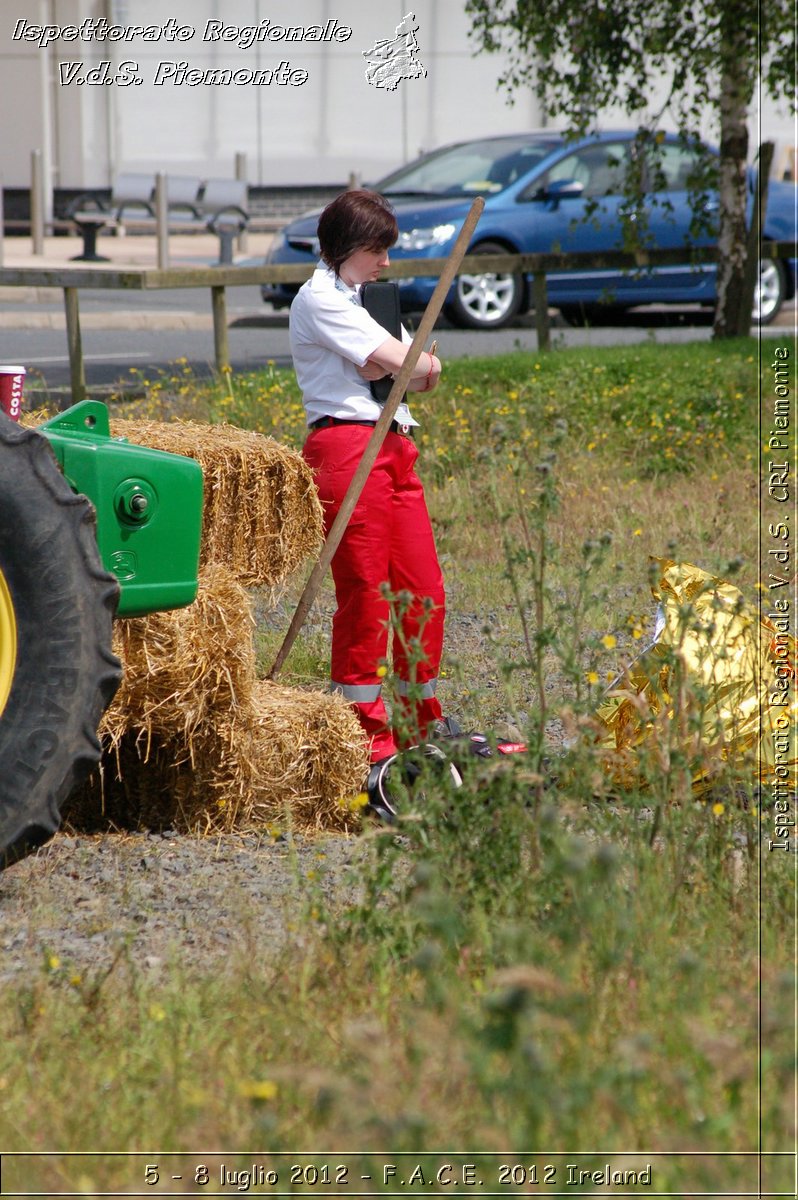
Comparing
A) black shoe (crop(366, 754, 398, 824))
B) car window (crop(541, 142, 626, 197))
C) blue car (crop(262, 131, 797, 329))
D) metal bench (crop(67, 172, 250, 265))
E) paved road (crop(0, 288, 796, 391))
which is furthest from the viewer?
metal bench (crop(67, 172, 250, 265))

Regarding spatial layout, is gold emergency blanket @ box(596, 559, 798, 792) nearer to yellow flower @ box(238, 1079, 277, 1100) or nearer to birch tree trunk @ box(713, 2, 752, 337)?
yellow flower @ box(238, 1079, 277, 1100)

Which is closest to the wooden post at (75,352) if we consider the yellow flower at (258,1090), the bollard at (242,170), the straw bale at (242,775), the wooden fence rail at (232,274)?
the wooden fence rail at (232,274)

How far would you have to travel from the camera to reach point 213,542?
4777 mm

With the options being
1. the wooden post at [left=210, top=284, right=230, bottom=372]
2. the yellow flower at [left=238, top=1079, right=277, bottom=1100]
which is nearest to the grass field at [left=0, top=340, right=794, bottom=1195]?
the yellow flower at [left=238, top=1079, right=277, bottom=1100]

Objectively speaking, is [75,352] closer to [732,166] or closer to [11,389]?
[732,166]

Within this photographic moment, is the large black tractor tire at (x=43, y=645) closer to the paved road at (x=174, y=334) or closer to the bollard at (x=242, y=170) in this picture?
the paved road at (x=174, y=334)

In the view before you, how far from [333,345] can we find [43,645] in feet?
4.61

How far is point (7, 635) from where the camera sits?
359cm

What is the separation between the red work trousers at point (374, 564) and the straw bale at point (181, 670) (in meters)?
0.46

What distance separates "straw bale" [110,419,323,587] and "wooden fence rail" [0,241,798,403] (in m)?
4.49

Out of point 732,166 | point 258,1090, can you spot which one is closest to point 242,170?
point 732,166

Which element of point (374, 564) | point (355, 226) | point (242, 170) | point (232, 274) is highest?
point (242, 170)

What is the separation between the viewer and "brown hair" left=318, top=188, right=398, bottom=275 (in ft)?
14.8

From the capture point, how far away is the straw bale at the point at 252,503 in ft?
15.4
